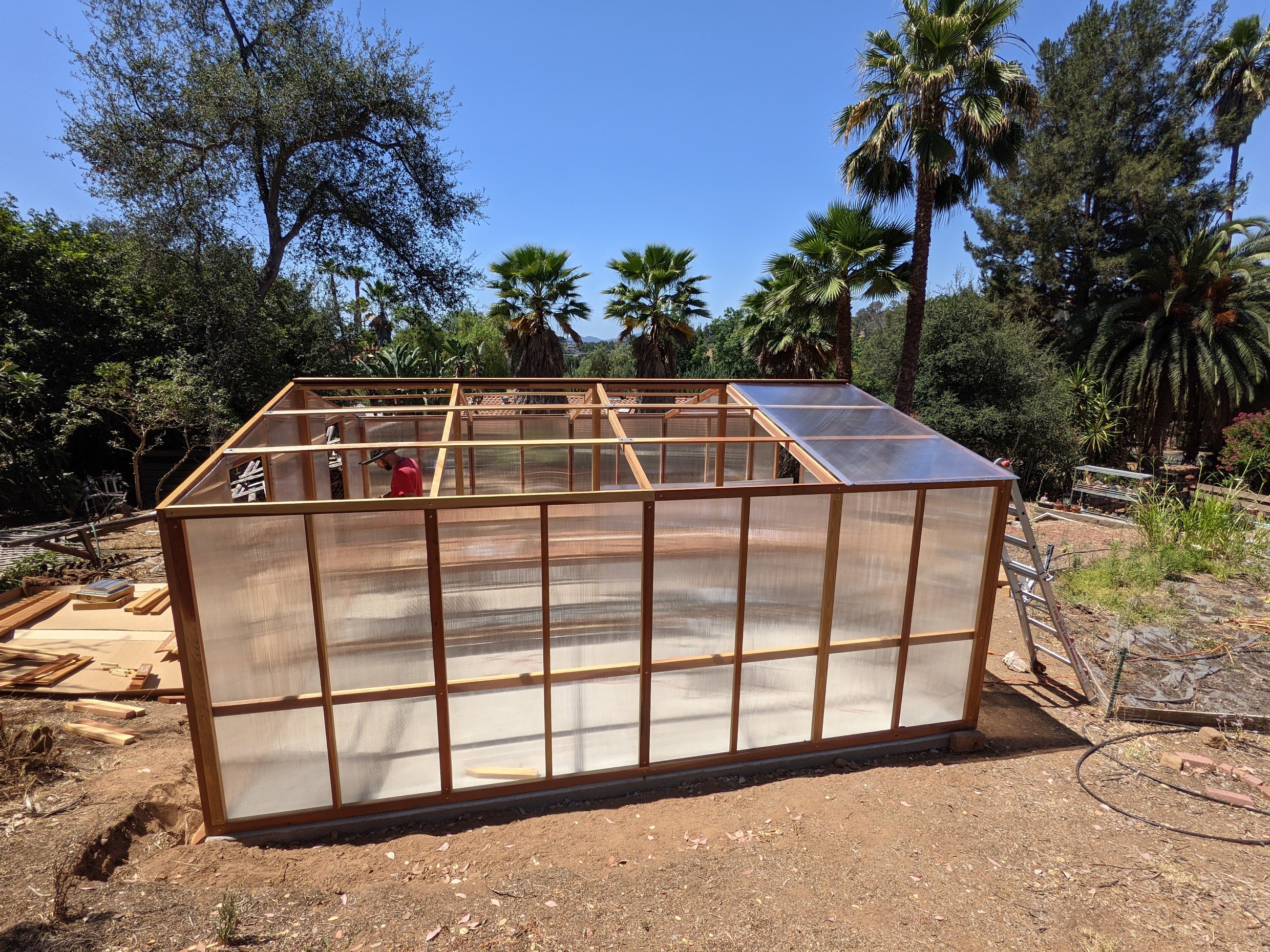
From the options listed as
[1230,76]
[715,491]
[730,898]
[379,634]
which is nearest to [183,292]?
[379,634]

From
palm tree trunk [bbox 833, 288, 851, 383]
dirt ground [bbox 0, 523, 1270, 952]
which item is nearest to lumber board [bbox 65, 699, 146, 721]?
dirt ground [bbox 0, 523, 1270, 952]

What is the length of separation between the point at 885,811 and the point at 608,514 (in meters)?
3.59

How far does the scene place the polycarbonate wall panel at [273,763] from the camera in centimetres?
478

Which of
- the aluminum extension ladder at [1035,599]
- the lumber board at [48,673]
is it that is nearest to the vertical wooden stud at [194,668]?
the lumber board at [48,673]

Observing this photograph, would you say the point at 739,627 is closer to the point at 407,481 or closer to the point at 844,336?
the point at 407,481

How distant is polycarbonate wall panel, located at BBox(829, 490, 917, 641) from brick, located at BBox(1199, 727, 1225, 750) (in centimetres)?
384

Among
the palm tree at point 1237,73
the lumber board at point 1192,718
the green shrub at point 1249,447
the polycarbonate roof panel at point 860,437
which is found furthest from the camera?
the palm tree at point 1237,73

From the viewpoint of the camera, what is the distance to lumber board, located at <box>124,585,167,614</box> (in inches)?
314

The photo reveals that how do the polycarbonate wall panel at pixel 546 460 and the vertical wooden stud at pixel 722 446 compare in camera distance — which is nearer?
the vertical wooden stud at pixel 722 446

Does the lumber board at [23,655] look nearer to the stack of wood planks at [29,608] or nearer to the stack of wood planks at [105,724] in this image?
the stack of wood planks at [29,608]

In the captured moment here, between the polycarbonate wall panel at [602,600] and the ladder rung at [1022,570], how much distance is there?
15.4ft

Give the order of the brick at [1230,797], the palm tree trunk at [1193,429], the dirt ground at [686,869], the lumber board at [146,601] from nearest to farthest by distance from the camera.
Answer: the dirt ground at [686,869] → the brick at [1230,797] → the lumber board at [146,601] → the palm tree trunk at [1193,429]

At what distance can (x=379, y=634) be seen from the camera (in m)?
5.05

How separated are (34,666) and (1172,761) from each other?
39.6 feet
